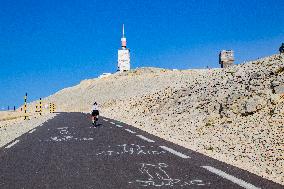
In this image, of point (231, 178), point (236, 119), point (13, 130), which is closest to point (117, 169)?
point (231, 178)

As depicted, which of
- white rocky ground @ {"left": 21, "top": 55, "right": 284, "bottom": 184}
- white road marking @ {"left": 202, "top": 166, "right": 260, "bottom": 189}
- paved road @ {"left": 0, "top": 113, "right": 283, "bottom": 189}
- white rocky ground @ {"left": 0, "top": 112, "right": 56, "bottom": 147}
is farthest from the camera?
white rocky ground @ {"left": 0, "top": 112, "right": 56, "bottom": 147}

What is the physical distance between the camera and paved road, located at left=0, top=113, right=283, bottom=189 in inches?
306

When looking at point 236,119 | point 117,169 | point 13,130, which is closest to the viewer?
point 117,169

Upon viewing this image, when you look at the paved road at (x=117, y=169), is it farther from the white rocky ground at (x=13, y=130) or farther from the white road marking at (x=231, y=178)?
the white rocky ground at (x=13, y=130)

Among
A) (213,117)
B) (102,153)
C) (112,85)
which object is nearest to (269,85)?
(213,117)

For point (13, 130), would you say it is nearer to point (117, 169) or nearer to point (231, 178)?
point (117, 169)

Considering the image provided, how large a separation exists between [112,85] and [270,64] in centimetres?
10075

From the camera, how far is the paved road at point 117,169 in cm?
778

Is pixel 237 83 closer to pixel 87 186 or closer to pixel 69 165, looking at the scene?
pixel 69 165

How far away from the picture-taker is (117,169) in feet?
30.8

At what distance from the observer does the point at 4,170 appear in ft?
31.4

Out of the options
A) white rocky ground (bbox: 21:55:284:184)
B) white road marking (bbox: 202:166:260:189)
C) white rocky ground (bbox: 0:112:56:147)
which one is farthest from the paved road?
white rocky ground (bbox: 0:112:56:147)

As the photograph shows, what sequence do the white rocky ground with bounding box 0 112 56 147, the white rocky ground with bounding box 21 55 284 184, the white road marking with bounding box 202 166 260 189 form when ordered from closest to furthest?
1. the white road marking with bounding box 202 166 260 189
2. the white rocky ground with bounding box 21 55 284 184
3. the white rocky ground with bounding box 0 112 56 147

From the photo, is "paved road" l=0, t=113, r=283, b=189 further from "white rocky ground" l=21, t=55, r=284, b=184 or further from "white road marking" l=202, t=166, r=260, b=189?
"white rocky ground" l=21, t=55, r=284, b=184
